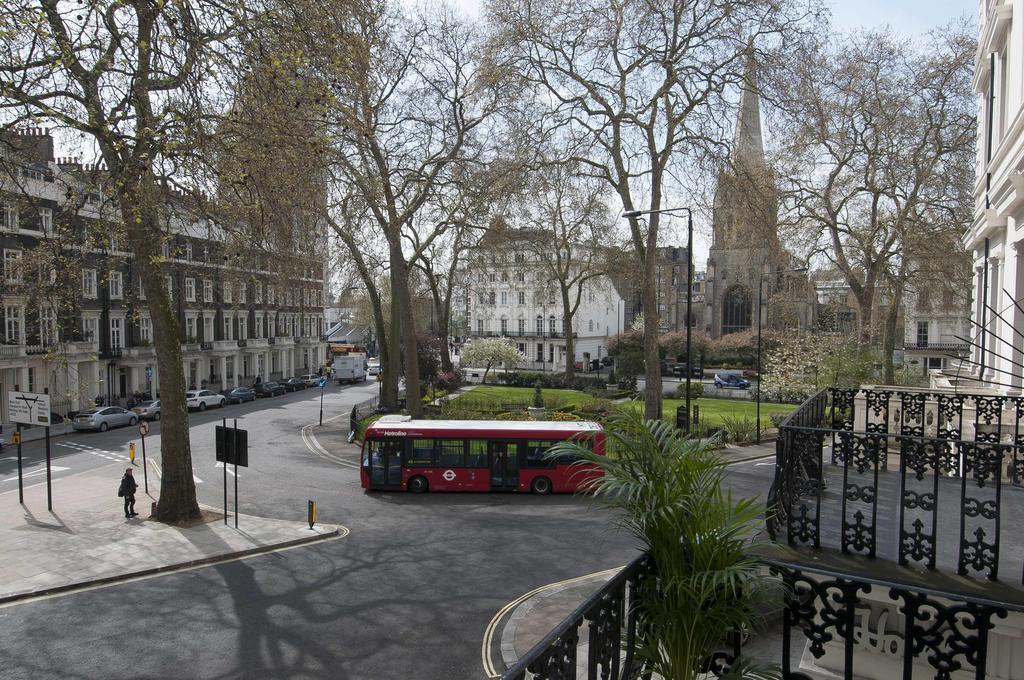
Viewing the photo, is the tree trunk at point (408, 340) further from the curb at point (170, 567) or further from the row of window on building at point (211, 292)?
the curb at point (170, 567)

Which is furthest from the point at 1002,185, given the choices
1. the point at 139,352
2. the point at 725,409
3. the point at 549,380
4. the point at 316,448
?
the point at 139,352

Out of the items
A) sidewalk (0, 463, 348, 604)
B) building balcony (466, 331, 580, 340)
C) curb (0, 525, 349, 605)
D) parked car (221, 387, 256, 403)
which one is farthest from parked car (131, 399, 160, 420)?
building balcony (466, 331, 580, 340)

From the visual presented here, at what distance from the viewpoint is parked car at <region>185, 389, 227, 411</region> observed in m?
39.1

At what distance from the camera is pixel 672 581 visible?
3.85 meters

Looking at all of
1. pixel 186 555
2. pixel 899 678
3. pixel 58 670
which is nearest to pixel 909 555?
pixel 899 678

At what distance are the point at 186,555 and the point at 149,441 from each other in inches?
680

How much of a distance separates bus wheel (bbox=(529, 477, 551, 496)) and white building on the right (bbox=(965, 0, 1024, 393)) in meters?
11.6

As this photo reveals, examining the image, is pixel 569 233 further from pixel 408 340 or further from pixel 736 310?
pixel 736 310

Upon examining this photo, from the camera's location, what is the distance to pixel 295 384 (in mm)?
51844

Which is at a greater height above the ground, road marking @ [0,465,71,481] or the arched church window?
the arched church window

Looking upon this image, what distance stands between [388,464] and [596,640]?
56.7 feet

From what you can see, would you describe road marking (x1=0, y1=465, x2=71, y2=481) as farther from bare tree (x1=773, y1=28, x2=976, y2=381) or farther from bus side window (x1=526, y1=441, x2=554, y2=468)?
bare tree (x1=773, y1=28, x2=976, y2=381)

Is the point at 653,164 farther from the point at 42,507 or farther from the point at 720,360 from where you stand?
the point at 720,360

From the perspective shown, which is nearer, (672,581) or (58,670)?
(672,581)
